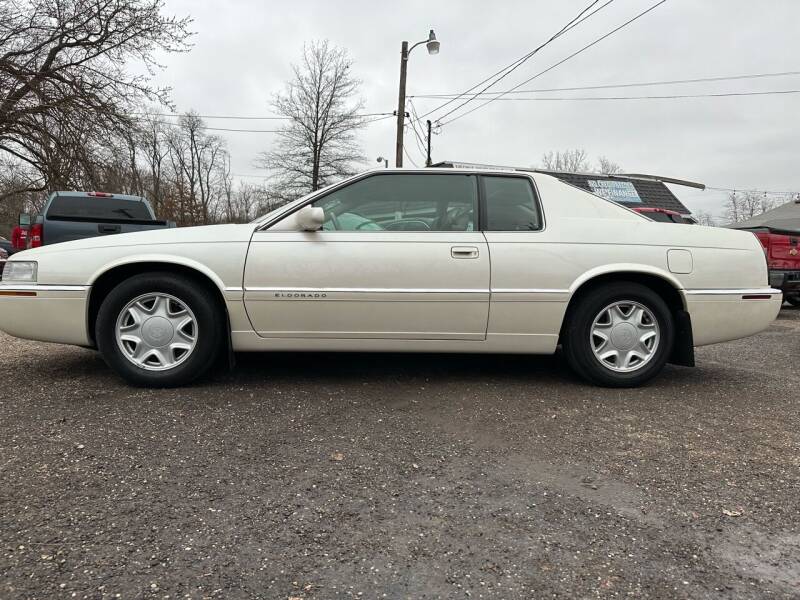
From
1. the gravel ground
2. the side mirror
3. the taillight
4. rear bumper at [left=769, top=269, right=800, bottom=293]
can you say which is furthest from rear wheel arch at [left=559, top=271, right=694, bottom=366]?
the taillight

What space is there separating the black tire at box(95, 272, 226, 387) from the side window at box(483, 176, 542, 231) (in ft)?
6.31

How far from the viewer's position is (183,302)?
11.0 ft

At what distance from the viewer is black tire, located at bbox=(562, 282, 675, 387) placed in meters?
3.52

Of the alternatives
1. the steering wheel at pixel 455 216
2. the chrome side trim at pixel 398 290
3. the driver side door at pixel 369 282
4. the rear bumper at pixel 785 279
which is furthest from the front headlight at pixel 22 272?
the rear bumper at pixel 785 279

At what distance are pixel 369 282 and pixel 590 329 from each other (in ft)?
4.97

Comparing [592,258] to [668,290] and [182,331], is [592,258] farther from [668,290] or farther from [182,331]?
[182,331]

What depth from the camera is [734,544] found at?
5.93 feet

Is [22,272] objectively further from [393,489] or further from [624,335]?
[624,335]

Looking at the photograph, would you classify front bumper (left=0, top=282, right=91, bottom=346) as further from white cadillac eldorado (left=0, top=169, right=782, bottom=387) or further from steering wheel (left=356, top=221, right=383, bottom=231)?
steering wheel (left=356, top=221, right=383, bottom=231)

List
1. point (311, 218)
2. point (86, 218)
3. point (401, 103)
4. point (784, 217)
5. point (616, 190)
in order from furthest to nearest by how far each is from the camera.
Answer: point (784, 217)
point (616, 190)
point (401, 103)
point (86, 218)
point (311, 218)

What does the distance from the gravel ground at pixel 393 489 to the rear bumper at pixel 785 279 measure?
212 inches

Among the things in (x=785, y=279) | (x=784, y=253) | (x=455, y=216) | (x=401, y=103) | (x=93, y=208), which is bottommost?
(x=785, y=279)

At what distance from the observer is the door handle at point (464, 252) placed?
11.3 feet

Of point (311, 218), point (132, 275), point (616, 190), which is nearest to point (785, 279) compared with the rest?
point (311, 218)
